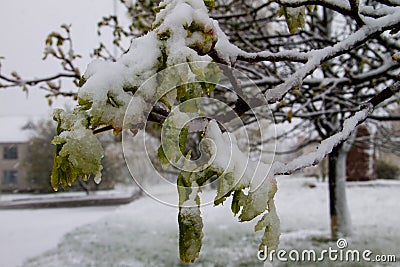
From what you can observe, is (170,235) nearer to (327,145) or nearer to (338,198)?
(338,198)

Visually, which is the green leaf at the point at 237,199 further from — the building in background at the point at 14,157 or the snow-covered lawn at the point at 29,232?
the building in background at the point at 14,157

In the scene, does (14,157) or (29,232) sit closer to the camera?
(29,232)

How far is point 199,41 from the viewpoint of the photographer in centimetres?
80

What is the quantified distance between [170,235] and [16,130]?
18099mm

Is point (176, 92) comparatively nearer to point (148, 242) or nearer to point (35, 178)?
point (148, 242)

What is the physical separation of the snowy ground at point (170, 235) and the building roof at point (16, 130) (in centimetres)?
876

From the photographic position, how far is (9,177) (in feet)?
74.8

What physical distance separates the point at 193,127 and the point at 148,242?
8149mm

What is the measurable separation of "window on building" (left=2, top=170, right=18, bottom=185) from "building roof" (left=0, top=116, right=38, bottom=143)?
6.35 feet

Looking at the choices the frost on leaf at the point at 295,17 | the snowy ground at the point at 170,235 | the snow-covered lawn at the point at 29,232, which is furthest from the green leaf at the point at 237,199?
the snow-covered lawn at the point at 29,232

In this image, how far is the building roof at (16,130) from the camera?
76.7ft

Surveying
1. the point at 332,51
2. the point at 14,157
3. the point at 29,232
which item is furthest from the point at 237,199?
the point at 14,157

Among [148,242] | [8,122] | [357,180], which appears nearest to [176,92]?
[148,242]

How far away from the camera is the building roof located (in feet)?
76.7
